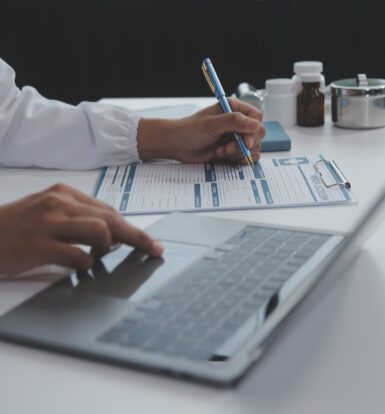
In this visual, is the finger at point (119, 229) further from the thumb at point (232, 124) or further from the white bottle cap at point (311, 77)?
the white bottle cap at point (311, 77)

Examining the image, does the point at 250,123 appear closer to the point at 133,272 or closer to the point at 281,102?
the point at 281,102

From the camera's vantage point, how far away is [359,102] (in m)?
1.35

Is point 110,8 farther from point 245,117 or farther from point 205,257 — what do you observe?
point 205,257

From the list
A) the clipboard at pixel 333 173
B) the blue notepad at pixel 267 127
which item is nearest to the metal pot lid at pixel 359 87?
the blue notepad at pixel 267 127

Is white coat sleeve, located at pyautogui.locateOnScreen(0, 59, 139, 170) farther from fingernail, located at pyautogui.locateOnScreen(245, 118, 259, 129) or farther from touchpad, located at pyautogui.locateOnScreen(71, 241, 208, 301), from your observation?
touchpad, located at pyautogui.locateOnScreen(71, 241, 208, 301)

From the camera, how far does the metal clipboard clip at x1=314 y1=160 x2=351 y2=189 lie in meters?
1.04

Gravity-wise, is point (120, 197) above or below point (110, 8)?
below

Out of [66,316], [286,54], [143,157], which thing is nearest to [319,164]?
[143,157]

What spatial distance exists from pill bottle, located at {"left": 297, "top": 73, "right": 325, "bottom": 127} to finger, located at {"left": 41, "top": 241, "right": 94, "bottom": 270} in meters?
0.80

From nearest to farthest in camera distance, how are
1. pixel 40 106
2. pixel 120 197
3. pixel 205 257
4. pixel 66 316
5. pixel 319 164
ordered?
pixel 66 316 → pixel 205 257 → pixel 120 197 → pixel 319 164 → pixel 40 106

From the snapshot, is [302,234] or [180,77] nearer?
[302,234]

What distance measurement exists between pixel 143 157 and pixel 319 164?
0.30 meters

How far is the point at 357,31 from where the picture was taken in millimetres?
3035

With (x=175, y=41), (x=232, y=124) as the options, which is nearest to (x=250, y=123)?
(x=232, y=124)
